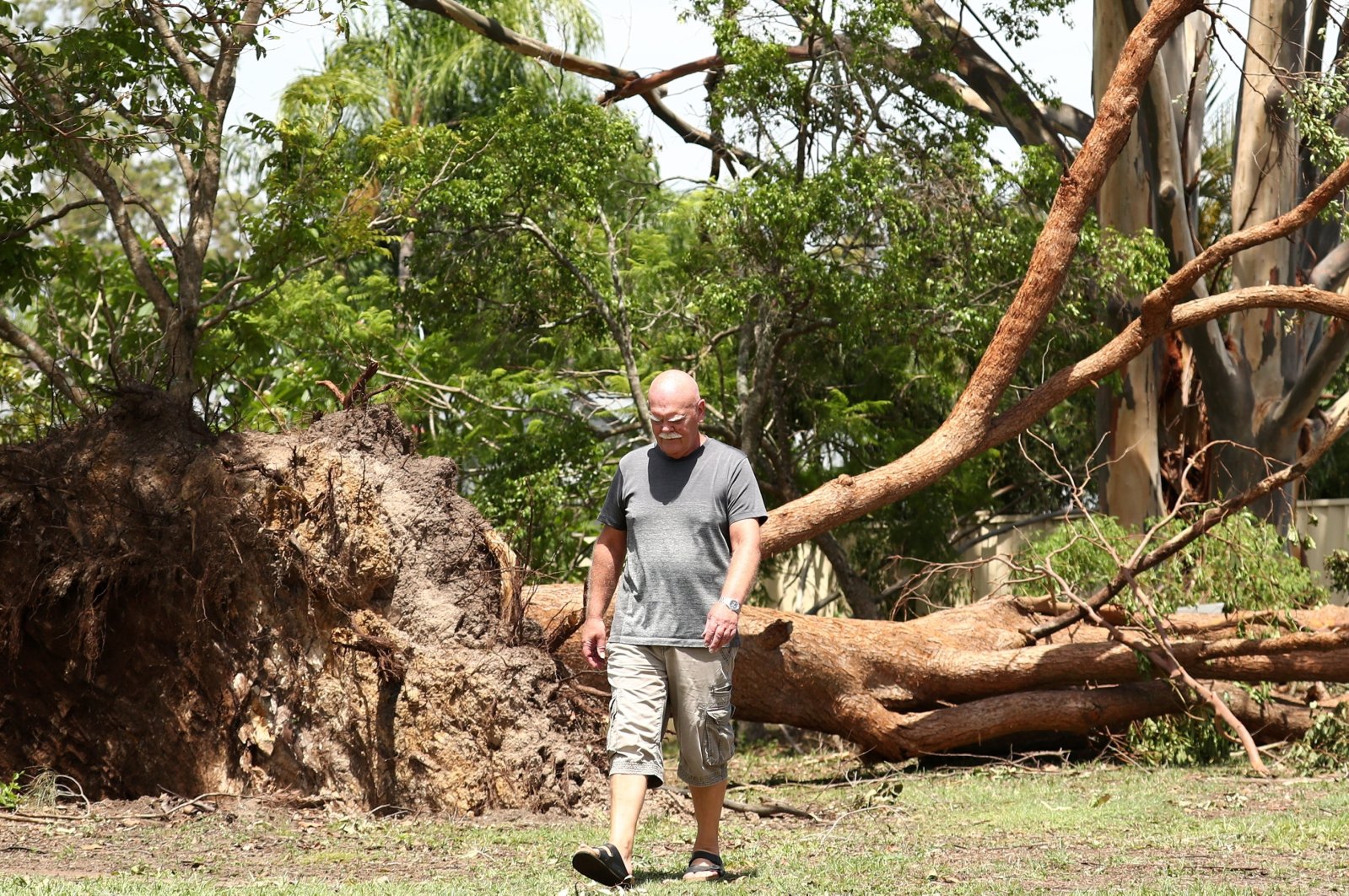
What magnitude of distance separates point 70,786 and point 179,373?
342 cm

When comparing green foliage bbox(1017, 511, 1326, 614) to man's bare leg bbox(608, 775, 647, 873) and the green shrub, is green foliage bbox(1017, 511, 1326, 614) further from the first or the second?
man's bare leg bbox(608, 775, 647, 873)

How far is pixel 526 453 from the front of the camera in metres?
14.0

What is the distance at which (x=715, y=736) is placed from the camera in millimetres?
4992

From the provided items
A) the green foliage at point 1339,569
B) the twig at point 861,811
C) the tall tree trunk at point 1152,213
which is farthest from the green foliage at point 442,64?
the twig at point 861,811

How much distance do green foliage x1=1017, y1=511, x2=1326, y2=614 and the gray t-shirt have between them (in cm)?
491

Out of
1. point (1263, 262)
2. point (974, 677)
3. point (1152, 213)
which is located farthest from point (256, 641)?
point (1263, 262)

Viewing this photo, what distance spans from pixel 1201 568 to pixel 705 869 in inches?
246

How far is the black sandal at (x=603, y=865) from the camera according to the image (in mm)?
4504

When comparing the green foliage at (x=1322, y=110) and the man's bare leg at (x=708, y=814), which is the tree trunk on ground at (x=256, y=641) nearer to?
the man's bare leg at (x=708, y=814)

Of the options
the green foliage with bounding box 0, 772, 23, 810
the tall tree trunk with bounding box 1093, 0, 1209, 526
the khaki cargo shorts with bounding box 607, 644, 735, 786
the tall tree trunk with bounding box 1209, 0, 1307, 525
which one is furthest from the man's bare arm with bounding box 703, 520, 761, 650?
the tall tree trunk with bounding box 1209, 0, 1307, 525

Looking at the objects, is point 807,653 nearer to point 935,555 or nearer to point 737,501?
point 737,501

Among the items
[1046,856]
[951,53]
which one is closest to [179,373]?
[1046,856]

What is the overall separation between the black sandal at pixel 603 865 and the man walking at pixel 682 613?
0.28 metres

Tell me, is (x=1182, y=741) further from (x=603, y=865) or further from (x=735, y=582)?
(x=603, y=865)
